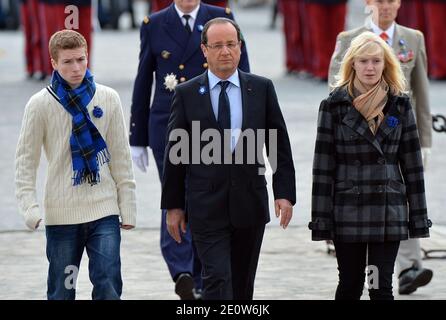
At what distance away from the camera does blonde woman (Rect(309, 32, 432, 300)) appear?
7219 millimetres

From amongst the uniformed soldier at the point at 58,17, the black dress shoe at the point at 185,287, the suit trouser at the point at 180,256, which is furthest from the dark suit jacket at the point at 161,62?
the uniformed soldier at the point at 58,17

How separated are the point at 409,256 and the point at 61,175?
254 cm

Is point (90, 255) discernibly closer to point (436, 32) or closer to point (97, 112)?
point (97, 112)

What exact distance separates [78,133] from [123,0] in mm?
26015

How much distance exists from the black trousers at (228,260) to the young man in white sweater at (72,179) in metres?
0.36

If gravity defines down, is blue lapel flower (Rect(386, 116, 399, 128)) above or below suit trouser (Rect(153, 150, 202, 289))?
above

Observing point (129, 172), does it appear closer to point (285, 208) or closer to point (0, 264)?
point (285, 208)

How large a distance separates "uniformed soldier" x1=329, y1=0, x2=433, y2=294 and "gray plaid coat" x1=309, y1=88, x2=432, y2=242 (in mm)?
1603

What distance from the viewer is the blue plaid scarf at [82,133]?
7.08m

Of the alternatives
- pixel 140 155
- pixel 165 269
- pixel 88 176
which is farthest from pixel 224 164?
pixel 165 269

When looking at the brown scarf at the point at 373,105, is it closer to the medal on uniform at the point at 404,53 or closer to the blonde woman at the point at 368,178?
the blonde woman at the point at 368,178

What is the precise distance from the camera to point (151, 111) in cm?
905

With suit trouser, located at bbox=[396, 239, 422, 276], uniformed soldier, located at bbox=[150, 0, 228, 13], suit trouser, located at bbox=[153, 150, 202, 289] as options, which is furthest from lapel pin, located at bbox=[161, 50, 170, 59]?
uniformed soldier, located at bbox=[150, 0, 228, 13]

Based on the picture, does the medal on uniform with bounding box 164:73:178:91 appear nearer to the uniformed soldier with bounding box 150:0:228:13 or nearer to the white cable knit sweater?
the white cable knit sweater
